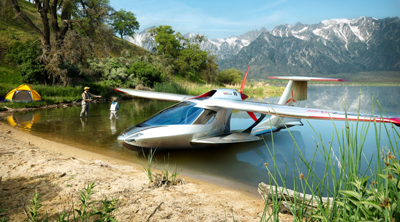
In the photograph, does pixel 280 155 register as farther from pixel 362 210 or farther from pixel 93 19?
pixel 93 19

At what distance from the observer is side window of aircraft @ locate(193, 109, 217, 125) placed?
6.26 m

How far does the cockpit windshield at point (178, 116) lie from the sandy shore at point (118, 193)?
59.8 inches

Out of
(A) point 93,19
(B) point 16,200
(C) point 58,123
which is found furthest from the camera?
(A) point 93,19

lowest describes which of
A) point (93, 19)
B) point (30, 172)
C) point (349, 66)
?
point (30, 172)

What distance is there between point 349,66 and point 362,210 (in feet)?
729

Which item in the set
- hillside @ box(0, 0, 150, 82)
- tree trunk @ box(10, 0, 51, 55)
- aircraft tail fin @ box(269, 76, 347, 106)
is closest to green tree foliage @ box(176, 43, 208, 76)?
hillside @ box(0, 0, 150, 82)

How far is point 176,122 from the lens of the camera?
6.00m

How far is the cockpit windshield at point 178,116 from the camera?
238 inches

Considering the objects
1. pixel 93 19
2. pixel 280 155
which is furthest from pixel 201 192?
pixel 93 19

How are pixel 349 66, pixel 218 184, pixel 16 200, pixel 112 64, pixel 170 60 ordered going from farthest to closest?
pixel 349 66, pixel 170 60, pixel 112 64, pixel 218 184, pixel 16 200

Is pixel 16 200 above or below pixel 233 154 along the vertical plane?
above

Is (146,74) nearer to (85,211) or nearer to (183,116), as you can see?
(183,116)

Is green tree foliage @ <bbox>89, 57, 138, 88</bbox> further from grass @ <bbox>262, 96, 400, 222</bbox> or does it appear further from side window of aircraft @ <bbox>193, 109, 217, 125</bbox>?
grass @ <bbox>262, 96, 400, 222</bbox>

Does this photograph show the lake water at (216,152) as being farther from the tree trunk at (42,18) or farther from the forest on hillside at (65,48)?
the tree trunk at (42,18)
